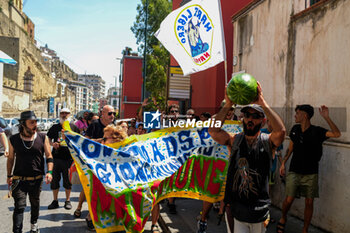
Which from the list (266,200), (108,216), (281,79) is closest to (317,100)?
(281,79)

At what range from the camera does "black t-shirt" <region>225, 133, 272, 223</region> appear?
3111 millimetres

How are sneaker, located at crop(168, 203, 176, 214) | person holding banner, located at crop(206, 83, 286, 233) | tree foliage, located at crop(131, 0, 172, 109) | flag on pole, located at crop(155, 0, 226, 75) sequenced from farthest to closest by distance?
tree foliage, located at crop(131, 0, 172, 109)
sneaker, located at crop(168, 203, 176, 214)
flag on pole, located at crop(155, 0, 226, 75)
person holding banner, located at crop(206, 83, 286, 233)

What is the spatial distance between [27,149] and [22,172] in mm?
347

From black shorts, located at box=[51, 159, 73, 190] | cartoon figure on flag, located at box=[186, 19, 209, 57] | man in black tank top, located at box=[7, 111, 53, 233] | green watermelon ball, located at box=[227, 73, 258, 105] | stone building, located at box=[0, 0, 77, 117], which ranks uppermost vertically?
stone building, located at box=[0, 0, 77, 117]

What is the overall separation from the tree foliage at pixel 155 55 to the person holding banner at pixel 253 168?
64.0 ft

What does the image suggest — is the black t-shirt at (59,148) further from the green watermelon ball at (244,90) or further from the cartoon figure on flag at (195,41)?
the green watermelon ball at (244,90)

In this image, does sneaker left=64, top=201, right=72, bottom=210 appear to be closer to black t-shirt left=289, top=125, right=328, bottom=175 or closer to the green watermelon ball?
black t-shirt left=289, top=125, right=328, bottom=175

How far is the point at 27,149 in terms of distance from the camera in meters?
4.91

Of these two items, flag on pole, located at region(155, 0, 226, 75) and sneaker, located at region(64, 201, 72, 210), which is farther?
sneaker, located at region(64, 201, 72, 210)

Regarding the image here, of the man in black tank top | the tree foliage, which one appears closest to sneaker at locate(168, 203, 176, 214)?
the man in black tank top

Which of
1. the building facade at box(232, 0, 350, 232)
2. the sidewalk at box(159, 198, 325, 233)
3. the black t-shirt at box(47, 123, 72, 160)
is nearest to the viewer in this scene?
the building facade at box(232, 0, 350, 232)

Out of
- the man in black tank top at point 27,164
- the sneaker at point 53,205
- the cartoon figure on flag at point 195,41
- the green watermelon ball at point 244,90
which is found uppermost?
the cartoon figure on flag at point 195,41

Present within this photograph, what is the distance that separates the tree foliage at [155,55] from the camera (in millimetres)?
25266

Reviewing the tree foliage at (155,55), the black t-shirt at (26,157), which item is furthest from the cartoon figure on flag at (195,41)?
the tree foliage at (155,55)
